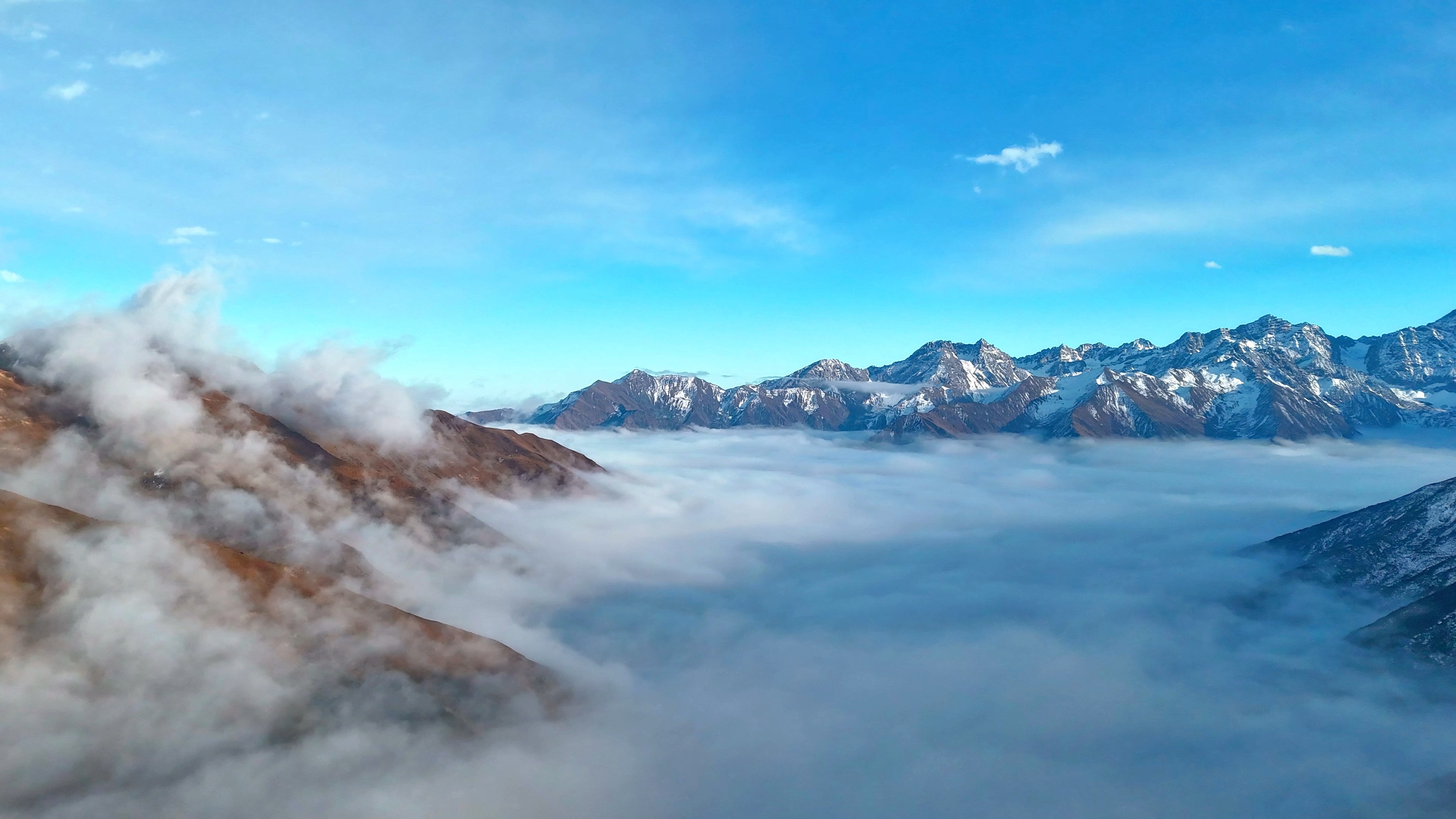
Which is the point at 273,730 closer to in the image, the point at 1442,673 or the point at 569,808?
the point at 569,808

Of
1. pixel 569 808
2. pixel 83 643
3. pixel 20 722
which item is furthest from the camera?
pixel 569 808

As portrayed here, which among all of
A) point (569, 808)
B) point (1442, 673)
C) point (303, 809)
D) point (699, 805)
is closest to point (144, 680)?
point (303, 809)

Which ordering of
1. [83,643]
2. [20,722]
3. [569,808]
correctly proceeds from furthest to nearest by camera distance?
[569,808] < [83,643] < [20,722]

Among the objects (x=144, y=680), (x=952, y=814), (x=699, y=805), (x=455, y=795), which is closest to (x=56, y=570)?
(x=144, y=680)

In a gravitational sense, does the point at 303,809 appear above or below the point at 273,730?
below

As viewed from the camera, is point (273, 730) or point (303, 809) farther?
point (273, 730)

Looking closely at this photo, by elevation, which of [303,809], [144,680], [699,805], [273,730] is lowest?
[699,805]

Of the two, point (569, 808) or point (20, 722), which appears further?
point (569, 808)

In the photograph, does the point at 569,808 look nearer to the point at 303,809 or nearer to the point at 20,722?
the point at 303,809

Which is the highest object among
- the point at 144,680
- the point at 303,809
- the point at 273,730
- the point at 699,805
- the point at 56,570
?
the point at 56,570
